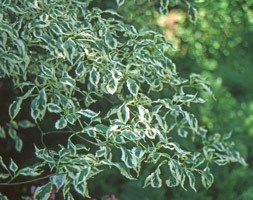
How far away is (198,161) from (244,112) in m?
0.74

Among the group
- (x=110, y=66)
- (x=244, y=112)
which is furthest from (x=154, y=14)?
(x=110, y=66)

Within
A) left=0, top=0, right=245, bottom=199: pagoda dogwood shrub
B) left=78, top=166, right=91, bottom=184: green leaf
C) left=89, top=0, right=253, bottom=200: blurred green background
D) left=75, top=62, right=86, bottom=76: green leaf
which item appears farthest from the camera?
left=89, top=0, right=253, bottom=200: blurred green background

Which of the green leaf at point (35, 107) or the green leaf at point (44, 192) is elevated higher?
the green leaf at point (35, 107)

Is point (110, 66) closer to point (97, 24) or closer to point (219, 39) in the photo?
point (97, 24)

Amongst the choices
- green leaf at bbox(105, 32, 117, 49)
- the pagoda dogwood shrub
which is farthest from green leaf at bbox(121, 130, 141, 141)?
green leaf at bbox(105, 32, 117, 49)

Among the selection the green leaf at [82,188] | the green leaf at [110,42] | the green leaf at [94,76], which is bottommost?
the green leaf at [82,188]

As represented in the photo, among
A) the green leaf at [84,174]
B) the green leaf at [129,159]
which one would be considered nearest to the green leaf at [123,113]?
the green leaf at [129,159]

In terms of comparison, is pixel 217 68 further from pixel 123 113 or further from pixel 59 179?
pixel 59 179

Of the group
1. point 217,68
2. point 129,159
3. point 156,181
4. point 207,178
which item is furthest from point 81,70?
point 217,68

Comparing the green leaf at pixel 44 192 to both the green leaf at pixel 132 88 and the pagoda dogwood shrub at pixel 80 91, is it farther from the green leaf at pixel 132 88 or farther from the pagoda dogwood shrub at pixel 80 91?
the green leaf at pixel 132 88

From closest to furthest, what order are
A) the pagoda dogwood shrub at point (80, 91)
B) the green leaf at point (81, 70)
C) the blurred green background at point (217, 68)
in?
1. the pagoda dogwood shrub at point (80, 91)
2. the green leaf at point (81, 70)
3. the blurred green background at point (217, 68)

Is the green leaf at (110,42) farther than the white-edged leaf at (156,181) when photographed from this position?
Yes

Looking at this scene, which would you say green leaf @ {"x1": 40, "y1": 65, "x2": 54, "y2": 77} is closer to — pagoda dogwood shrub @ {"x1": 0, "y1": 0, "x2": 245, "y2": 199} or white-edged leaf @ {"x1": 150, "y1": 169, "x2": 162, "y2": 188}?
pagoda dogwood shrub @ {"x1": 0, "y1": 0, "x2": 245, "y2": 199}

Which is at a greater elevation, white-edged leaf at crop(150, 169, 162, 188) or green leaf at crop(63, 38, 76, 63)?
green leaf at crop(63, 38, 76, 63)
